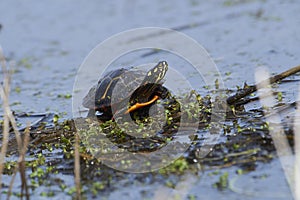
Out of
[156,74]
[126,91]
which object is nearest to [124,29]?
[156,74]

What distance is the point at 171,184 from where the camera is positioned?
4672 mm

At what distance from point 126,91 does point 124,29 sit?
6.17 meters

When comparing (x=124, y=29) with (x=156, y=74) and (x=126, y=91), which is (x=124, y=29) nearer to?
(x=156, y=74)

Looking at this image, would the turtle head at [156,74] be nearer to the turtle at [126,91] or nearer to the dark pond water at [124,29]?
the turtle at [126,91]

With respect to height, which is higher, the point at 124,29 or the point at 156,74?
the point at 124,29

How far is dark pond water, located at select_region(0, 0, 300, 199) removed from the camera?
823 cm

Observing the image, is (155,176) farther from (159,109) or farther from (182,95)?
(182,95)

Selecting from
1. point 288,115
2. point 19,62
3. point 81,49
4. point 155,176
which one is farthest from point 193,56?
point 155,176

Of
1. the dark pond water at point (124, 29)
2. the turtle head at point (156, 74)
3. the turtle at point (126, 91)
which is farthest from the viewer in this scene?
the dark pond water at point (124, 29)

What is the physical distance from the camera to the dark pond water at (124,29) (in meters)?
8.23

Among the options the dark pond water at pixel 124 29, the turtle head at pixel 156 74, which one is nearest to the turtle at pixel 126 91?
the turtle head at pixel 156 74

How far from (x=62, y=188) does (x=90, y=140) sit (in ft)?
2.70

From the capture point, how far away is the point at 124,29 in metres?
12.1

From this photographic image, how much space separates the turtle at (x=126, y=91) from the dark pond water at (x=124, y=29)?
0.99 meters
